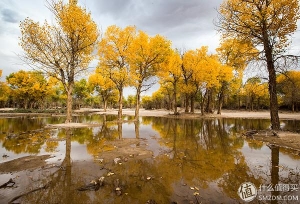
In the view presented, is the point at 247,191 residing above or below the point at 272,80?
below

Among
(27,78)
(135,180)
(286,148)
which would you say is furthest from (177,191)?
(27,78)

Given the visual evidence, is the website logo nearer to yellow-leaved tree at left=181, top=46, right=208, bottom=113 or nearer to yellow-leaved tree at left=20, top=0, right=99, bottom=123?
yellow-leaved tree at left=20, top=0, right=99, bottom=123

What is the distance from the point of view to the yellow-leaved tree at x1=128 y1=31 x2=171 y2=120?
86.5 feet

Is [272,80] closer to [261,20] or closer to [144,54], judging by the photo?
[261,20]

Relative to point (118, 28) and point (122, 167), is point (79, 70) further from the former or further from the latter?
point (122, 167)

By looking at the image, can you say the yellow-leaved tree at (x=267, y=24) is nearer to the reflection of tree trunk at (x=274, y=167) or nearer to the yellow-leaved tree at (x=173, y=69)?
the reflection of tree trunk at (x=274, y=167)

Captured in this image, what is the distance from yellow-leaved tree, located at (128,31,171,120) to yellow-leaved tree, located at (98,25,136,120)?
2.99 feet

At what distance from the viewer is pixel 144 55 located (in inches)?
1067

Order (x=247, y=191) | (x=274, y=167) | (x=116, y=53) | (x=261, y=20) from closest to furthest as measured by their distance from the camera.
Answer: (x=247, y=191) < (x=274, y=167) < (x=261, y=20) < (x=116, y=53)

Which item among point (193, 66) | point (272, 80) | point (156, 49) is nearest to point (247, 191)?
point (272, 80)

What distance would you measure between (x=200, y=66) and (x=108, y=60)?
18616mm

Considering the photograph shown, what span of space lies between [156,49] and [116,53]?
19.9ft

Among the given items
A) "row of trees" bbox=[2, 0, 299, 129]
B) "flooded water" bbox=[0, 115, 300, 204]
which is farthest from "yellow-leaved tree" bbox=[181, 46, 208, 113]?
"flooded water" bbox=[0, 115, 300, 204]

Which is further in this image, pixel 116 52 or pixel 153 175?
pixel 116 52
